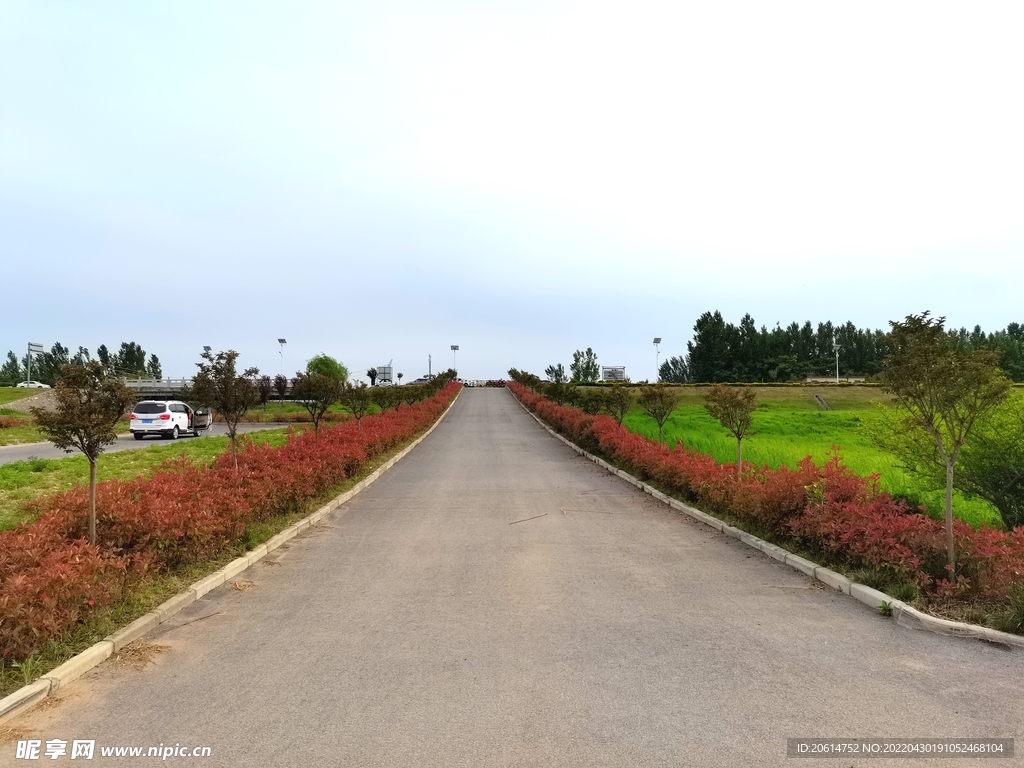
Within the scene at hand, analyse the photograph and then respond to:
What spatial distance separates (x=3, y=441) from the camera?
2392 centimetres

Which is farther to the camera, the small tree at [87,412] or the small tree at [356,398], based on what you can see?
the small tree at [356,398]

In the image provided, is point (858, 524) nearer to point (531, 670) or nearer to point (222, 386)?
point (531, 670)

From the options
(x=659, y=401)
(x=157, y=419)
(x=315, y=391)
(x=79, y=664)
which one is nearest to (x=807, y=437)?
(x=659, y=401)

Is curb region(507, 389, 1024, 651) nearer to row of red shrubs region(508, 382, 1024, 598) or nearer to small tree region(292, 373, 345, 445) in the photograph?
row of red shrubs region(508, 382, 1024, 598)

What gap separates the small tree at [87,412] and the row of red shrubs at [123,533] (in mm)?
385

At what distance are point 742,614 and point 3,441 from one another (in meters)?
28.3

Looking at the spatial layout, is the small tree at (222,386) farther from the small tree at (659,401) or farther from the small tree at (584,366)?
the small tree at (584,366)

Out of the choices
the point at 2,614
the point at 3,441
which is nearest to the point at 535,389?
the point at 3,441

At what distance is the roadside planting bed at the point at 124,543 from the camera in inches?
174

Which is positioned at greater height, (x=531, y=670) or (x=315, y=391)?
(x=315, y=391)

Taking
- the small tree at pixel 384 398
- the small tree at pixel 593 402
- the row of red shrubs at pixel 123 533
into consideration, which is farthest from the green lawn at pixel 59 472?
the small tree at pixel 593 402

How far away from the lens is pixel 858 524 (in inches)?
267

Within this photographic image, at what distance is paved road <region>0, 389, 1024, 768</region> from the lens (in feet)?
11.6

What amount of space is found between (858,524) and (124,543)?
770 cm
